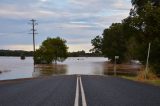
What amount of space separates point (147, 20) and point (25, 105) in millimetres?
25393

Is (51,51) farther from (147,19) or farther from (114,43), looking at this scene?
(147,19)

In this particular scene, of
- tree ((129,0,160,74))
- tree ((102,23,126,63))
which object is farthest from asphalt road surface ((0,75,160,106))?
tree ((102,23,126,63))

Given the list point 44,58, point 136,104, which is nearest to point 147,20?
point 136,104

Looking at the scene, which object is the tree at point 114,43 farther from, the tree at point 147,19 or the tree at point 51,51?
the tree at point 147,19

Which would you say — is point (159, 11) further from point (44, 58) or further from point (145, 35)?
point (44, 58)

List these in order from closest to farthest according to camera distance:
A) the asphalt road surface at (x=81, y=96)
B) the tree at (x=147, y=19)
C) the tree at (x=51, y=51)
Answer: the asphalt road surface at (x=81, y=96)
the tree at (x=147, y=19)
the tree at (x=51, y=51)

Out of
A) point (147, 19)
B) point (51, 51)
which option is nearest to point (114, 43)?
point (51, 51)

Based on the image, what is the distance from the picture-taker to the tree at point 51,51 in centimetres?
14000

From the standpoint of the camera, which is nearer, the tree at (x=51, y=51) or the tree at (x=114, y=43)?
the tree at (x=51, y=51)

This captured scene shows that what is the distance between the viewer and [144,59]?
61.4 metres

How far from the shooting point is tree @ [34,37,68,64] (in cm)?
14000

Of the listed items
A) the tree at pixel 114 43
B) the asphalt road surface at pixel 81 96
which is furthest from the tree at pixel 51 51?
the asphalt road surface at pixel 81 96

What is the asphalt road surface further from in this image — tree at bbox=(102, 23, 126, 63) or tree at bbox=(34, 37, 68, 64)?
tree at bbox=(102, 23, 126, 63)

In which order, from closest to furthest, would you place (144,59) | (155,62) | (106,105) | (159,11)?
(106,105)
(159,11)
(155,62)
(144,59)
